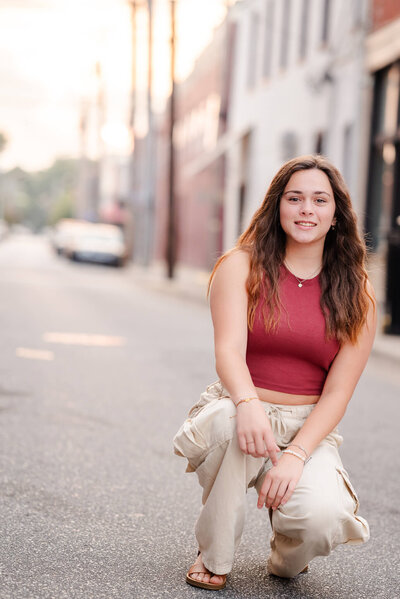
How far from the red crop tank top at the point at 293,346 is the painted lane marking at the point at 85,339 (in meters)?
8.23

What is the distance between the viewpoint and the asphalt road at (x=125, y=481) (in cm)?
382

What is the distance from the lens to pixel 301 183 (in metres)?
3.79

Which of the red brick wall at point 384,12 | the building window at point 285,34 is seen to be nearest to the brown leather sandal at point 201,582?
the red brick wall at point 384,12

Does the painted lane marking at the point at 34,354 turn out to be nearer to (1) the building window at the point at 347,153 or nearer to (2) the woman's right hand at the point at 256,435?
(2) the woman's right hand at the point at 256,435

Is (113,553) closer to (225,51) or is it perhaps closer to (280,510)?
(280,510)

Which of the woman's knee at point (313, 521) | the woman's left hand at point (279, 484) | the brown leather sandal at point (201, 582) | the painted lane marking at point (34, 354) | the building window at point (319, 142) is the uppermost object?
the building window at point (319, 142)

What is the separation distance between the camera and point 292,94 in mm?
25203

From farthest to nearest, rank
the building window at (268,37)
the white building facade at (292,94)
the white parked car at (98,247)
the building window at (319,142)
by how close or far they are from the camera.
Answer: the white parked car at (98,247) → the building window at (268,37) → the building window at (319,142) → the white building facade at (292,94)

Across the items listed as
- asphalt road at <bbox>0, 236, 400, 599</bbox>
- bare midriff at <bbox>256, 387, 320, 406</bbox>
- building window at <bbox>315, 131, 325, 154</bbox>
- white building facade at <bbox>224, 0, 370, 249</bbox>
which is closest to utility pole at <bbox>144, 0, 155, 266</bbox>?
white building facade at <bbox>224, 0, 370, 249</bbox>

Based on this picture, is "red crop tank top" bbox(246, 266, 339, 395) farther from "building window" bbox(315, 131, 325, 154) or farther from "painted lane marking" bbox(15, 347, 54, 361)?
"building window" bbox(315, 131, 325, 154)

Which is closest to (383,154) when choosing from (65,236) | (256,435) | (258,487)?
(258,487)

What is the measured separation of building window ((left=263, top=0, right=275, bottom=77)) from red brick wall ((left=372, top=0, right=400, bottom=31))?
7.70 meters

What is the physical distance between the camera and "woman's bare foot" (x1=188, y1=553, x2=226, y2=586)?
145 inches

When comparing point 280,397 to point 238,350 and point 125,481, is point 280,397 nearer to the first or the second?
point 238,350
